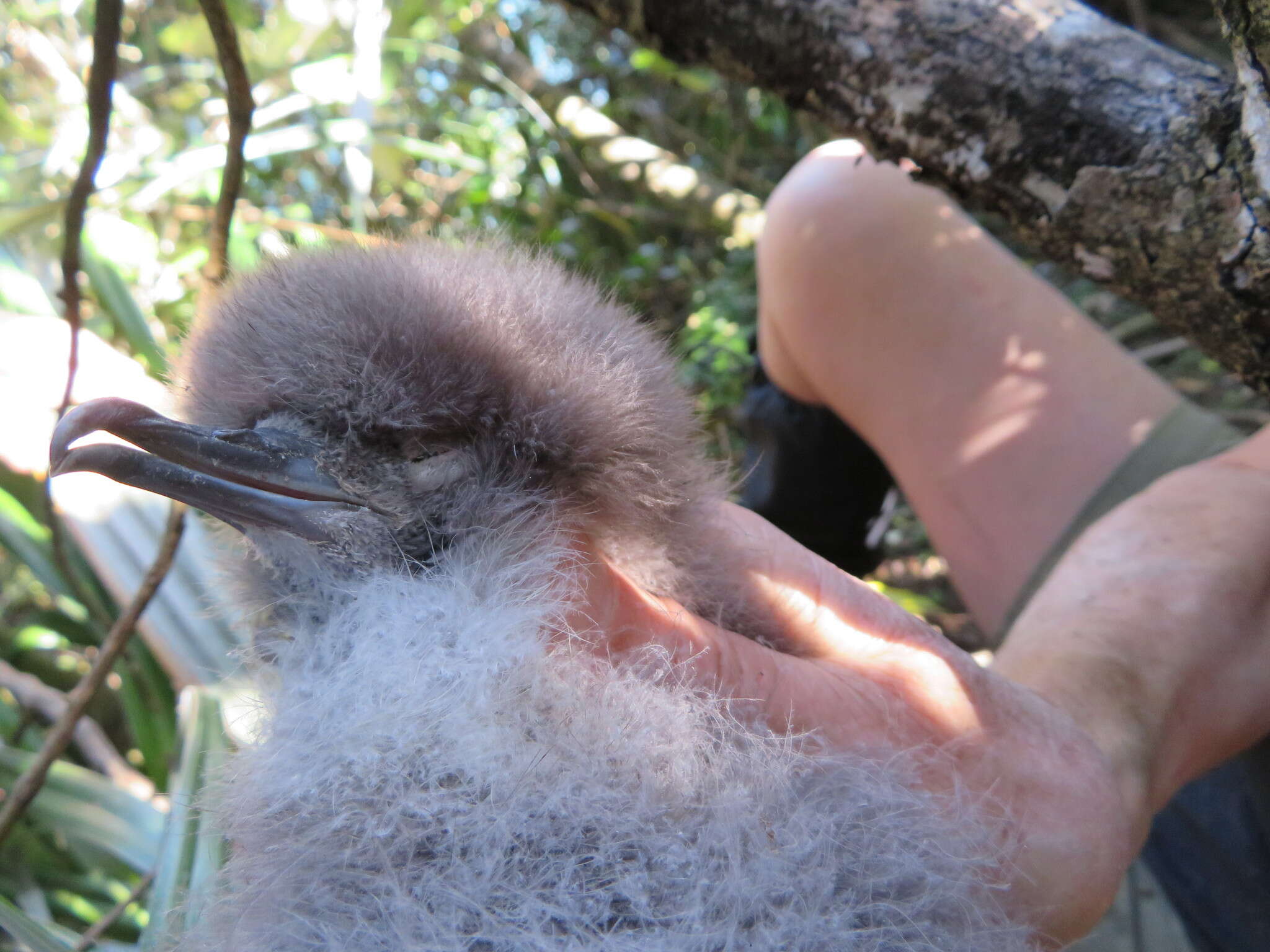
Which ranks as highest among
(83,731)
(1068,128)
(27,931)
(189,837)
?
(1068,128)

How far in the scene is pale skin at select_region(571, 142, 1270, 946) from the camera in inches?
35.3

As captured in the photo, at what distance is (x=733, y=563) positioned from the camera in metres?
1.01

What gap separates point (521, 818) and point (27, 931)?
751 mm

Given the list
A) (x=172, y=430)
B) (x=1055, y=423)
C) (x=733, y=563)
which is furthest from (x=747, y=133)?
(x=172, y=430)

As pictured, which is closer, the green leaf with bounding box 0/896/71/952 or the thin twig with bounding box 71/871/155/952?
the green leaf with bounding box 0/896/71/952

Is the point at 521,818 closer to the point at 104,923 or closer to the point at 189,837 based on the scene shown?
the point at 189,837

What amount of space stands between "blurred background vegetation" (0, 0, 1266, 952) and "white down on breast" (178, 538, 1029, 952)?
461 mm

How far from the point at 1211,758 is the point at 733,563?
2.71 ft

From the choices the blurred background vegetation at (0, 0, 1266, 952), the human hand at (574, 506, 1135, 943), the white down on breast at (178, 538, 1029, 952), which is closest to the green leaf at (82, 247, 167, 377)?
the blurred background vegetation at (0, 0, 1266, 952)

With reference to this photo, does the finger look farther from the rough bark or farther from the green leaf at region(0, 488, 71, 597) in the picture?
the green leaf at region(0, 488, 71, 597)

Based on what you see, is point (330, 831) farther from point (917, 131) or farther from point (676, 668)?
point (917, 131)

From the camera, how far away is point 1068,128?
2.78ft

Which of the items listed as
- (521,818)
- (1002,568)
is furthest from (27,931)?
(1002,568)

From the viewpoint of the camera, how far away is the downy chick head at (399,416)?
0.74 m
